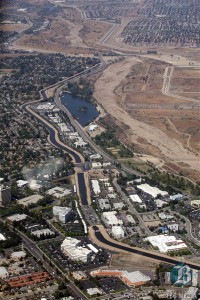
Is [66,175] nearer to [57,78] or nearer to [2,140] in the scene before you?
[2,140]

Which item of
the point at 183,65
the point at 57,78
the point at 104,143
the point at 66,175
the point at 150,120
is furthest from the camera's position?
the point at 183,65

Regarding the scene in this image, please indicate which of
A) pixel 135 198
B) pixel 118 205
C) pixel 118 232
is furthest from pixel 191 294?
pixel 135 198

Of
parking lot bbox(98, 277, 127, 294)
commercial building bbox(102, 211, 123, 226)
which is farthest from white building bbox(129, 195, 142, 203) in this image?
parking lot bbox(98, 277, 127, 294)

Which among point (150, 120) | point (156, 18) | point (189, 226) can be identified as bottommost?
point (156, 18)

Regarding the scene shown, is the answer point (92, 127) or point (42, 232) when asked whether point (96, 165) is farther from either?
point (42, 232)

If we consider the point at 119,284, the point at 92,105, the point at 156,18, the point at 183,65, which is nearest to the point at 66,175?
the point at 119,284

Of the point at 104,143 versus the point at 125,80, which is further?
the point at 125,80

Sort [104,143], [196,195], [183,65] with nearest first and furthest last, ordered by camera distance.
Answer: [196,195]
[104,143]
[183,65]
